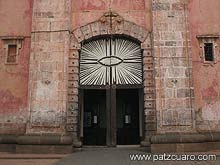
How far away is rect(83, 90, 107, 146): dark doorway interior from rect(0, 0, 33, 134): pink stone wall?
3.15 metres

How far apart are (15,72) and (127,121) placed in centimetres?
570

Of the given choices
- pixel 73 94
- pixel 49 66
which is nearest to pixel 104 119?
pixel 73 94

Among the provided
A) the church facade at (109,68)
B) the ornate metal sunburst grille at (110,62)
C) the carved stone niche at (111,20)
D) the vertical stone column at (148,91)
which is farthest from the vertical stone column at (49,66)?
the vertical stone column at (148,91)

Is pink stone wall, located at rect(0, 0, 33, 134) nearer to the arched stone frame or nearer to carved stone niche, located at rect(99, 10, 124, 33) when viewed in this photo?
the arched stone frame

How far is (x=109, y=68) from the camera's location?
12.7 m

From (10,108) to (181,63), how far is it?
24.1 ft

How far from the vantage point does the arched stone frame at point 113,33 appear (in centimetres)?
1185

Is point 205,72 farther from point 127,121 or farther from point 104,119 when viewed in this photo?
point 104,119

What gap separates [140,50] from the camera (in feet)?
42.0

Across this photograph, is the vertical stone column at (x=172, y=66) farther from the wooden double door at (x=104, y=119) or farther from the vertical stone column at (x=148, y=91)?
the wooden double door at (x=104, y=119)

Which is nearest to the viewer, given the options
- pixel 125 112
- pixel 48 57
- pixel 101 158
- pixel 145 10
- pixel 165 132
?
pixel 101 158

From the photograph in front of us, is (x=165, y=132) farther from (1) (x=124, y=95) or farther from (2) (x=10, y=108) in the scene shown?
(2) (x=10, y=108)

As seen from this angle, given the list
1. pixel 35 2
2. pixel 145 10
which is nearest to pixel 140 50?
pixel 145 10

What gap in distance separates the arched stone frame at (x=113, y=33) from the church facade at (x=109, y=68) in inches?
1.6
